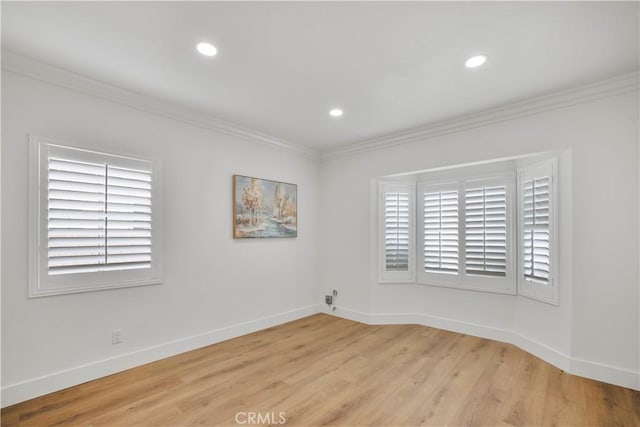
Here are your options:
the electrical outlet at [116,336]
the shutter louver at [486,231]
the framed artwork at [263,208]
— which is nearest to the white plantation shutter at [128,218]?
the electrical outlet at [116,336]

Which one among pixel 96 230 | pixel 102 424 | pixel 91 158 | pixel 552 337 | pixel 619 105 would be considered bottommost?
pixel 102 424

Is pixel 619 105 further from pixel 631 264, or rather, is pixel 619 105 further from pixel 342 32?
pixel 342 32

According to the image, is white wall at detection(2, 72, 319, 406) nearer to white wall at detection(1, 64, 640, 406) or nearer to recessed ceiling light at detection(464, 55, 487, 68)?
white wall at detection(1, 64, 640, 406)

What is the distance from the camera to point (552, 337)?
10.0ft

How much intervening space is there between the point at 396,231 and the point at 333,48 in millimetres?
2886

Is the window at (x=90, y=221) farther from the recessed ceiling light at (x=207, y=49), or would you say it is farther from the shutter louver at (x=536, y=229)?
the shutter louver at (x=536, y=229)

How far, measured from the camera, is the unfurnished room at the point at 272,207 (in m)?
2.11

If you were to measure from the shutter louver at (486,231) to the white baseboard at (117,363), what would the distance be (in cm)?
284

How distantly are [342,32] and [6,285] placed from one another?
3095mm

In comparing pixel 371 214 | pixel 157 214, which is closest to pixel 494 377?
pixel 371 214

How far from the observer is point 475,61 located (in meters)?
2.39

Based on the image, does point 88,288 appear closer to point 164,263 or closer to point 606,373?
point 164,263

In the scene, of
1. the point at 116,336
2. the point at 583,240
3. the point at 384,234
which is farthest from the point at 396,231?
the point at 116,336

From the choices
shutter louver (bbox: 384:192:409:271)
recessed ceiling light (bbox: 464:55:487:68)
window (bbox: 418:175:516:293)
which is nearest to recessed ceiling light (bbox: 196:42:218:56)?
recessed ceiling light (bbox: 464:55:487:68)
